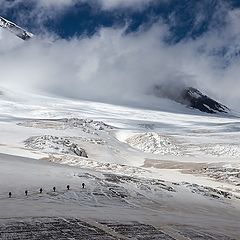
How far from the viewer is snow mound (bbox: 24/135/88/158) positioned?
44.4m

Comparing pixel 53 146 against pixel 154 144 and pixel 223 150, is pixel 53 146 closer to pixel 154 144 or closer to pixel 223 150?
pixel 154 144

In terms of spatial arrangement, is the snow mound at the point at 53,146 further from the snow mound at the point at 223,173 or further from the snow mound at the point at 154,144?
the snow mound at the point at 223,173

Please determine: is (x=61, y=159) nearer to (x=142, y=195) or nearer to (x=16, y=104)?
(x=142, y=195)

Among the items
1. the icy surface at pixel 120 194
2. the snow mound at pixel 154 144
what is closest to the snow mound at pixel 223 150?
the snow mound at pixel 154 144

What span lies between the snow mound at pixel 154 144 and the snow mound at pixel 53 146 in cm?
1216

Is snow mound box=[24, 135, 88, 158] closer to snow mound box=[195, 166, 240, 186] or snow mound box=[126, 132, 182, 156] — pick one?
snow mound box=[126, 132, 182, 156]

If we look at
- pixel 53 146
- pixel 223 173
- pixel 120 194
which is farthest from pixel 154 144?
pixel 120 194

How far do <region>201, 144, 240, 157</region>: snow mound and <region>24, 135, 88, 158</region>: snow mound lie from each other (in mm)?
16739

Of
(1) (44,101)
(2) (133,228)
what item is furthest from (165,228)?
(1) (44,101)

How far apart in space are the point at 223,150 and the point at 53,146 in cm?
2157

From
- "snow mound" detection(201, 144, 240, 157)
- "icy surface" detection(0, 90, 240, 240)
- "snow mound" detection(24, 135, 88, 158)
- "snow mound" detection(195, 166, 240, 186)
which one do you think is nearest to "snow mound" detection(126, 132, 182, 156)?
"snow mound" detection(201, 144, 240, 157)

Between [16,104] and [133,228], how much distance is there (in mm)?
111697

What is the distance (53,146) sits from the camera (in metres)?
45.4

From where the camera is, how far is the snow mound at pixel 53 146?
4438cm
